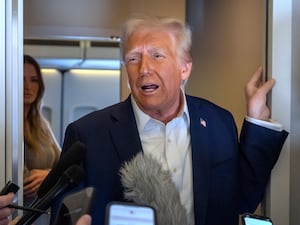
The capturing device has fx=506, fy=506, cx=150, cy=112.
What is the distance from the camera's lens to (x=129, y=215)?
0.71 meters

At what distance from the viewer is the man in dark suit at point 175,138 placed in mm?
1201

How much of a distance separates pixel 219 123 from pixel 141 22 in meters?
0.32

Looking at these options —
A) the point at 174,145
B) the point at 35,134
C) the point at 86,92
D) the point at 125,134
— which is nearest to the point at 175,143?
the point at 174,145

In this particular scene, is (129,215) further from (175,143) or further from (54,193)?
(175,143)

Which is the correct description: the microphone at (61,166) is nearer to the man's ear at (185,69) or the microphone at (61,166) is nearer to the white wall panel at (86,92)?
the man's ear at (185,69)

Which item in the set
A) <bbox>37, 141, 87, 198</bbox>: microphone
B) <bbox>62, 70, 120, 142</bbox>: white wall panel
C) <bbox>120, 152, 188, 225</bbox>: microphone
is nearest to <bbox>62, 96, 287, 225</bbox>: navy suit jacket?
<bbox>120, 152, 188, 225</bbox>: microphone

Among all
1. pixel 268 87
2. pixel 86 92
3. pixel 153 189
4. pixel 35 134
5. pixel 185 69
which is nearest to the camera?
pixel 153 189

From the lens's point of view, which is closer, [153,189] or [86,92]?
[153,189]

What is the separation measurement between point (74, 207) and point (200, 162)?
54 centimetres

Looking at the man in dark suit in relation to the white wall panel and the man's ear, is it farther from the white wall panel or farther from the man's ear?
the white wall panel

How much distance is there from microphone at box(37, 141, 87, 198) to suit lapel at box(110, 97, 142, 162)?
0.40 meters

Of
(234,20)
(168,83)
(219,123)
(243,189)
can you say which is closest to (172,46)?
(168,83)

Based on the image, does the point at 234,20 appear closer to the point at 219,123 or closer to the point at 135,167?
the point at 219,123

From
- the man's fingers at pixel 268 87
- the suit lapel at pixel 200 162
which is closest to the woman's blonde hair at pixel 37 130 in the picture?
the suit lapel at pixel 200 162
